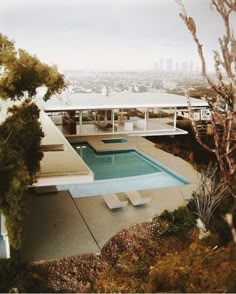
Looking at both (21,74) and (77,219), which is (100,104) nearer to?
(77,219)

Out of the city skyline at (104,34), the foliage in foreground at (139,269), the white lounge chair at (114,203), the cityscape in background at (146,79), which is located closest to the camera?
the foliage in foreground at (139,269)

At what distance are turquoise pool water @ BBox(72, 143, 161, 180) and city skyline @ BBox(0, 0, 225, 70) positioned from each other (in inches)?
472

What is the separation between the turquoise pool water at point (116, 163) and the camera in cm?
1183

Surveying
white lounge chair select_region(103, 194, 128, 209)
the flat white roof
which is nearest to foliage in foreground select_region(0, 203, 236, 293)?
white lounge chair select_region(103, 194, 128, 209)

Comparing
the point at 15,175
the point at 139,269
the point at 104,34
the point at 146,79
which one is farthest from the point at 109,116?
the point at 15,175

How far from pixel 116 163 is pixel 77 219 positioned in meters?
5.38

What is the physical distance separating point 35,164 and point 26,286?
1906 mm

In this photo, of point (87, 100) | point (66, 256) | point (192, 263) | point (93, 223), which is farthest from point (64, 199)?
point (87, 100)

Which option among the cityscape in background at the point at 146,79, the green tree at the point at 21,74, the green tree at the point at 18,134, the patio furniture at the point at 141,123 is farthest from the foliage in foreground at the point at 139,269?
the cityscape in background at the point at 146,79

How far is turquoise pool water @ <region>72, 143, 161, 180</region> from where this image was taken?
466 inches

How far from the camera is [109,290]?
5.51m

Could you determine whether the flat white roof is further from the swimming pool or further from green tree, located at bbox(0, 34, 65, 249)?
green tree, located at bbox(0, 34, 65, 249)

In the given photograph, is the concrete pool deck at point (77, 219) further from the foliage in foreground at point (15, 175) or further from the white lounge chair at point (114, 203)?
the foliage in foreground at point (15, 175)

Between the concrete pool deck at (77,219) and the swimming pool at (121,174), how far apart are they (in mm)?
614
